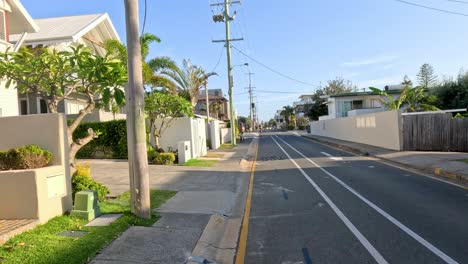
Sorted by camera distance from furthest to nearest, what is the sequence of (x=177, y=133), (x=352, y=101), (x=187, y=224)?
(x=352, y=101), (x=177, y=133), (x=187, y=224)

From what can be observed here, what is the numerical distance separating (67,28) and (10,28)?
639 cm

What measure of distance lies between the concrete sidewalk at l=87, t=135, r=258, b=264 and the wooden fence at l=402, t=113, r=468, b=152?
11729mm

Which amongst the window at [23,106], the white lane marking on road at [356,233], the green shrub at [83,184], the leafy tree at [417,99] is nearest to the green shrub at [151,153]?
the window at [23,106]

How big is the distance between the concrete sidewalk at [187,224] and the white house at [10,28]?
4.32m

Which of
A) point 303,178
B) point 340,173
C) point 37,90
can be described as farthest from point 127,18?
point 340,173

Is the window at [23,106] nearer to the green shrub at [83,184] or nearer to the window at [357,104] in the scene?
the green shrub at [83,184]

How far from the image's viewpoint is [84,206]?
8648 millimetres

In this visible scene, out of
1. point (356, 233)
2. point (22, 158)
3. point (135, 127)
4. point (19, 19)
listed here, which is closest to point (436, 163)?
point (356, 233)

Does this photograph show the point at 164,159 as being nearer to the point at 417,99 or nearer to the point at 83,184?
the point at 83,184

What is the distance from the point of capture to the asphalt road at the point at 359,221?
668cm

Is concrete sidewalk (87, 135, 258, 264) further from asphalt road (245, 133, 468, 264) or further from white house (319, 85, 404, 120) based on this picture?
white house (319, 85, 404, 120)

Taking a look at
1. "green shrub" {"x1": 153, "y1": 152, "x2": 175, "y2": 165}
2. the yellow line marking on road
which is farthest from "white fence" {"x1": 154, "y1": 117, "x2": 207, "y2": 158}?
the yellow line marking on road

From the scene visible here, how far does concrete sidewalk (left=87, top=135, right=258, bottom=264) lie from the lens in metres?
6.63

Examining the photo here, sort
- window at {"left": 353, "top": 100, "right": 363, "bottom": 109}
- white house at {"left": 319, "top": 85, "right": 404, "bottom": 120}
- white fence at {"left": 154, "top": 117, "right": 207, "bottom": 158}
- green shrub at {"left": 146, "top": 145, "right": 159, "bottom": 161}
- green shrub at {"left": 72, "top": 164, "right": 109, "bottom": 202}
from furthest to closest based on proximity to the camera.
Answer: window at {"left": 353, "top": 100, "right": 363, "bottom": 109}, white house at {"left": 319, "top": 85, "right": 404, "bottom": 120}, white fence at {"left": 154, "top": 117, "right": 207, "bottom": 158}, green shrub at {"left": 146, "top": 145, "right": 159, "bottom": 161}, green shrub at {"left": 72, "top": 164, "right": 109, "bottom": 202}
